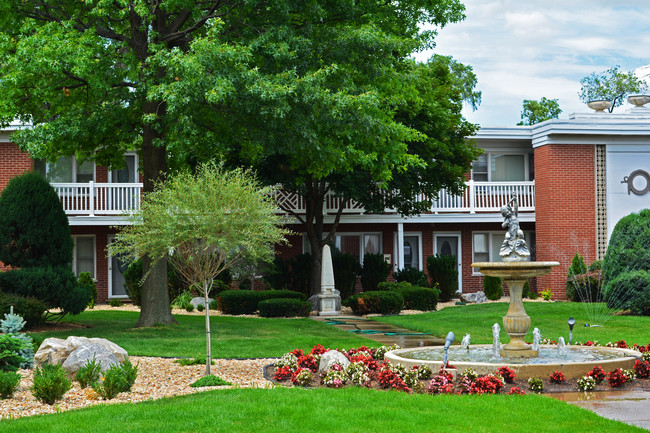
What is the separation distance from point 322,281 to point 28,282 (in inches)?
347

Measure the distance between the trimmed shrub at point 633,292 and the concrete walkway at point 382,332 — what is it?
6.22 m

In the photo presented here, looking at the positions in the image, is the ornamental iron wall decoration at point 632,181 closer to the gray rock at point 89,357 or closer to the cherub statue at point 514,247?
the cherub statue at point 514,247

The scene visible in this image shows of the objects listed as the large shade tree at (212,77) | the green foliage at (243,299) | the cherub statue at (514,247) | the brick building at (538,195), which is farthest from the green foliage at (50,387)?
the brick building at (538,195)

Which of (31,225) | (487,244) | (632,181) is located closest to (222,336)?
(31,225)

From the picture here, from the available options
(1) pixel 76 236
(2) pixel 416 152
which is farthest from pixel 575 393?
(1) pixel 76 236

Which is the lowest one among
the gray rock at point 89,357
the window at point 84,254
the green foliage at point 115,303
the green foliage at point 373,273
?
the green foliage at point 115,303

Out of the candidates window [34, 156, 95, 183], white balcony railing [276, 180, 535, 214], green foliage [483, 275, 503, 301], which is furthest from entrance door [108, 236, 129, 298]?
green foliage [483, 275, 503, 301]

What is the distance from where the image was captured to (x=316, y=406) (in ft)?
28.2

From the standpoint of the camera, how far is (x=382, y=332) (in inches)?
716

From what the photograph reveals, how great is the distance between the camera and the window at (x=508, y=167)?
107 ft

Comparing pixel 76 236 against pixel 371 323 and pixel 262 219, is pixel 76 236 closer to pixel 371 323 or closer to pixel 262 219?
pixel 371 323

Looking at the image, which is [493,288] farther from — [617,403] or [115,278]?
[617,403]

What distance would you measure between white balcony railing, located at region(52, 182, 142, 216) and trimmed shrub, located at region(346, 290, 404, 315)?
30.0ft

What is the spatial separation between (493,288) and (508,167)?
6.18m
